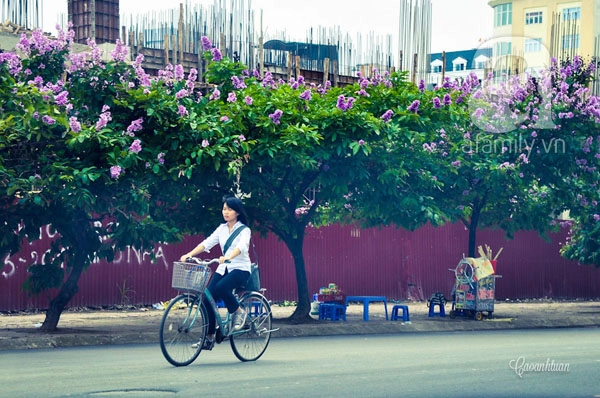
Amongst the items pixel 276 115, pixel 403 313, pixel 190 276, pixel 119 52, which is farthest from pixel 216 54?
pixel 190 276

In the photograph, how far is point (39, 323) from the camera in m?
17.9

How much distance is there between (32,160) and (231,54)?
1217cm

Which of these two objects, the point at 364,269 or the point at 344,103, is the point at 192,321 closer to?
the point at 344,103

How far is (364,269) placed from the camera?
1073 inches

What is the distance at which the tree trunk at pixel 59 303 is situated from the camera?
1586 cm

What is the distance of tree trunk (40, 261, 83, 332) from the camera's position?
15859mm

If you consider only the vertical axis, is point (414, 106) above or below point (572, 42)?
below

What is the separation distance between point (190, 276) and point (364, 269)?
16.2m

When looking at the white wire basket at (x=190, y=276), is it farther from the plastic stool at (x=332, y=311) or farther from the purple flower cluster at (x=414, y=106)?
the plastic stool at (x=332, y=311)

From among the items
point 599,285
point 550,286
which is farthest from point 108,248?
point 599,285

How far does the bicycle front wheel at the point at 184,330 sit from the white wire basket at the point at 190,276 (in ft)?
0.48

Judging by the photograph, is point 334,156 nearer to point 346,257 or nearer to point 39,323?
point 39,323

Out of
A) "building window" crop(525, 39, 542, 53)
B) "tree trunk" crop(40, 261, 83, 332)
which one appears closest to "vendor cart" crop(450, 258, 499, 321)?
"tree trunk" crop(40, 261, 83, 332)

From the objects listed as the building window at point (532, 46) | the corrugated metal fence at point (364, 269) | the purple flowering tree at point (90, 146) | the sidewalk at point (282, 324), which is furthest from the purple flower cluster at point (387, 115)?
the building window at point (532, 46)
